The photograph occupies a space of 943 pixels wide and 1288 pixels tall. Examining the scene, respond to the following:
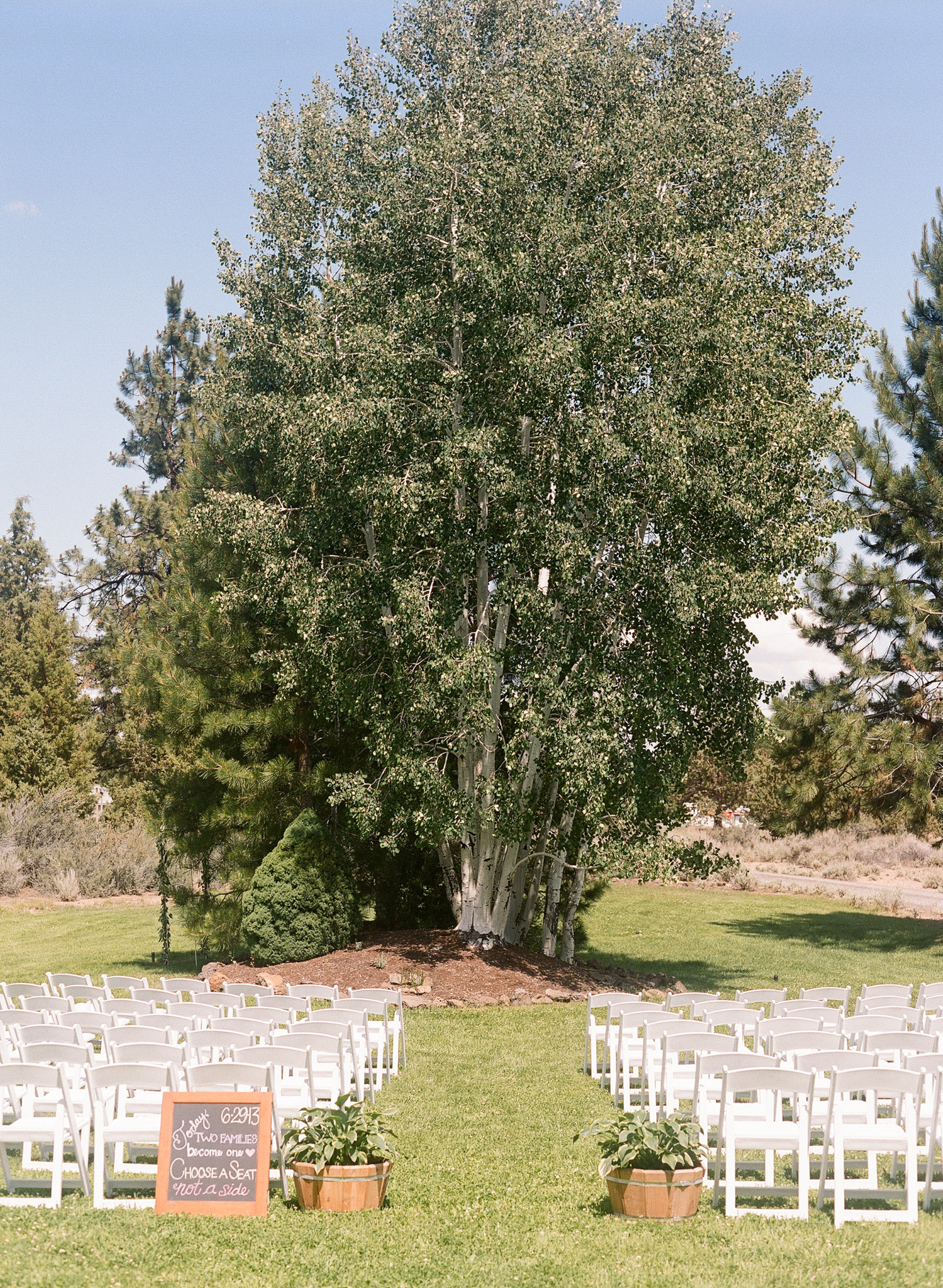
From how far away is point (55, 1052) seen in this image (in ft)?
23.1

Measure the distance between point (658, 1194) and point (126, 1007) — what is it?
15.6 feet

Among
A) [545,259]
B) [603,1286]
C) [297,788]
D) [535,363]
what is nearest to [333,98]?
[545,259]

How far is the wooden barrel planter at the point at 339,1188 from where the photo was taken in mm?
6426

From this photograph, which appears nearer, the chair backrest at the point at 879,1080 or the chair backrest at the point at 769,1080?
the chair backrest at the point at 879,1080

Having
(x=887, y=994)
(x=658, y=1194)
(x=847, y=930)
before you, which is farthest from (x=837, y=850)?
(x=658, y=1194)

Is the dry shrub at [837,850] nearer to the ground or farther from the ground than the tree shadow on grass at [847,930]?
farther from the ground

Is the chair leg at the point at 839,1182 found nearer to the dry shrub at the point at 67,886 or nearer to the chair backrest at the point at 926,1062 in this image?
the chair backrest at the point at 926,1062

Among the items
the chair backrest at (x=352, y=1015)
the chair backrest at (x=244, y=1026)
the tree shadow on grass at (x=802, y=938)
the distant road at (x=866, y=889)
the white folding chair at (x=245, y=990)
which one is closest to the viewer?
the chair backrest at (x=244, y=1026)

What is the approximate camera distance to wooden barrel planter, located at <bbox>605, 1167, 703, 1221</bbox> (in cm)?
631

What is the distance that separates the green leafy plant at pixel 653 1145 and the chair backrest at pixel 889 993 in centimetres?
410

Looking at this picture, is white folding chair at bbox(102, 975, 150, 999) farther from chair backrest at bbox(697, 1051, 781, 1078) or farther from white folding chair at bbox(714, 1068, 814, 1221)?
white folding chair at bbox(714, 1068, 814, 1221)

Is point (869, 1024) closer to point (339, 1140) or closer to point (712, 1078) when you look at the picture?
point (712, 1078)

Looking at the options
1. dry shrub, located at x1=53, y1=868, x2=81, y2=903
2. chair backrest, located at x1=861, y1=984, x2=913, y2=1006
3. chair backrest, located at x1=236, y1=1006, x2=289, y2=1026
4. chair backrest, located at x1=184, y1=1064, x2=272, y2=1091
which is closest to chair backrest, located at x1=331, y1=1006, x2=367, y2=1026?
chair backrest, located at x1=236, y1=1006, x2=289, y2=1026

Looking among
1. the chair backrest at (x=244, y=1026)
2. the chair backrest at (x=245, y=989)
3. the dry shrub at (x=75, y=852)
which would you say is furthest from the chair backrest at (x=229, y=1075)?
the dry shrub at (x=75, y=852)
